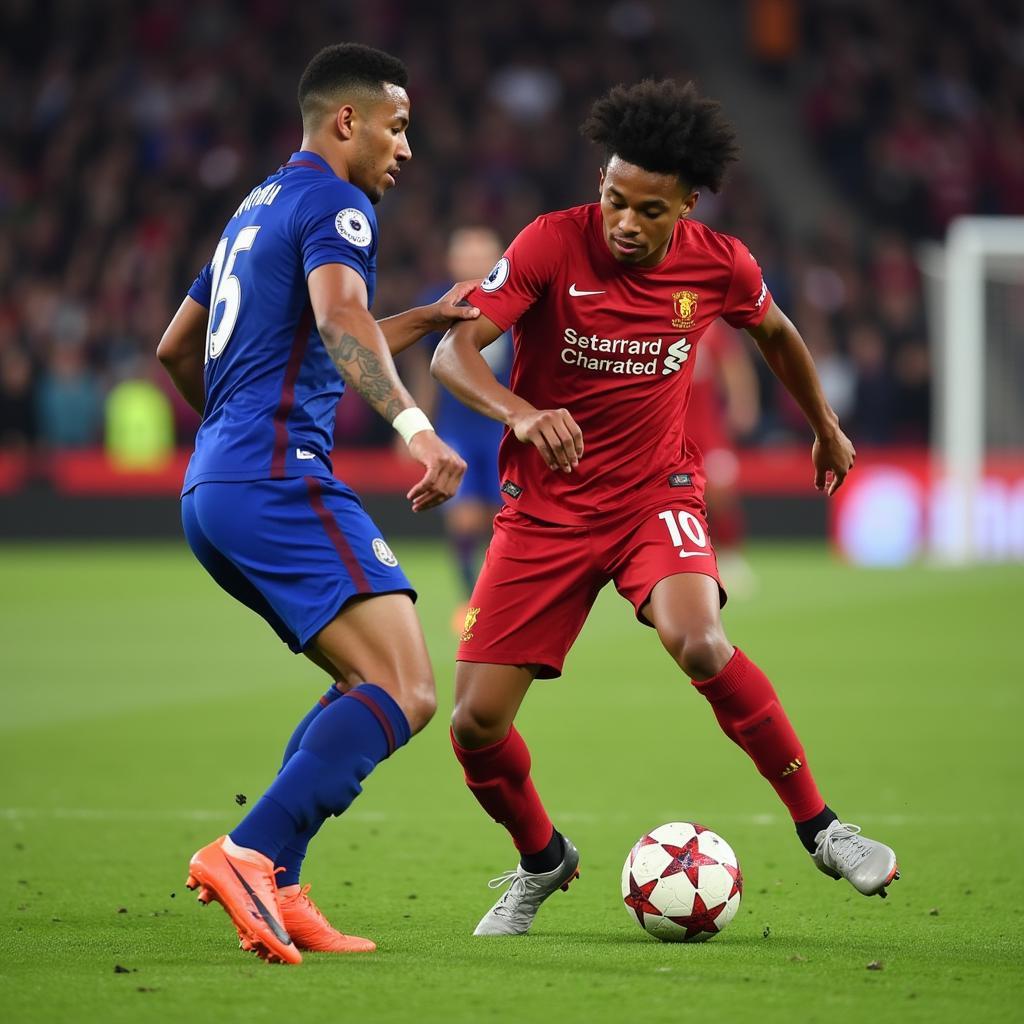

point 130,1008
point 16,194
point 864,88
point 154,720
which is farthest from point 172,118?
point 130,1008

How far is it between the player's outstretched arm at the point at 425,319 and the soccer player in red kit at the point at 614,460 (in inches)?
1.8

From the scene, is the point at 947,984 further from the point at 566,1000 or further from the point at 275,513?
the point at 275,513

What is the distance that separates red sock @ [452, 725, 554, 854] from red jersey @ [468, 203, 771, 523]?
2.04 ft

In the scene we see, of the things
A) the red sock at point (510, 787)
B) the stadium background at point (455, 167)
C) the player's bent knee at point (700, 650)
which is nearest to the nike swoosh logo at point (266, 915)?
the red sock at point (510, 787)

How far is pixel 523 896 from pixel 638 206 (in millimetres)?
1763

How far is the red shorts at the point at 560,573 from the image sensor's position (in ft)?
15.2

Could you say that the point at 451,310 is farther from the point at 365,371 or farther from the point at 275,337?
the point at 365,371

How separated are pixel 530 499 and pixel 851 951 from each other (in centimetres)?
142

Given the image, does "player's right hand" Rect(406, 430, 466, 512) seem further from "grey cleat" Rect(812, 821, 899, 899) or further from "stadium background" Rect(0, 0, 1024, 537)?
"stadium background" Rect(0, 0, 1024, 537)

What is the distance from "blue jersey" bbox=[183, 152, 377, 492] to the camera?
4113mm

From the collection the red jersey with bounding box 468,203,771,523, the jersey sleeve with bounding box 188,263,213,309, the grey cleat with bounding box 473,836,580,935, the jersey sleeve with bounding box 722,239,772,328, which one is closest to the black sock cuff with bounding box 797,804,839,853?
the grey cleat with bounding box 473,836,580,935

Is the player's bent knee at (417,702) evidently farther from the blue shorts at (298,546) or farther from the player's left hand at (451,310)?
the player's left hand at (451,310)

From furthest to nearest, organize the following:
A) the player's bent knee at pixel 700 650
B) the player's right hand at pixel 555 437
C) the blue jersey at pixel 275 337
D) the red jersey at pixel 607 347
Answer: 1. the red jersey at pixel 607 347
2. the player's bent knee at pixel 700 650
3. the player's right hand at pixel 555 437
4. the blue jersey at pixel 275 337

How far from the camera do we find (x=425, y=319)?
15.0ft
